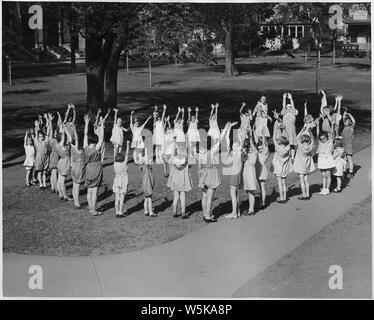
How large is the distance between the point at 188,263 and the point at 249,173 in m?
2.68

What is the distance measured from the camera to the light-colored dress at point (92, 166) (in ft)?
35.1

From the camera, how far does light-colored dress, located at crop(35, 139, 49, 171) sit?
12.3m

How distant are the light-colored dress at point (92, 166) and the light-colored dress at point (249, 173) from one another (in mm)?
2576

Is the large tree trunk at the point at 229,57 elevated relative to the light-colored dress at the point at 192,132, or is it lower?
elevated

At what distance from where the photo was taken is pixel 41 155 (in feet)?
40.5

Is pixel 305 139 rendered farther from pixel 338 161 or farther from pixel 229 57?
pixel 229 57

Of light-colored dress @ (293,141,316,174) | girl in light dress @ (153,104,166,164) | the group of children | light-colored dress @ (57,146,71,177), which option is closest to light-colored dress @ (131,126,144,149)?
the group of children

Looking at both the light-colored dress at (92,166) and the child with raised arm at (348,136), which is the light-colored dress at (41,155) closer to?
the light-colored dress at (92,166)

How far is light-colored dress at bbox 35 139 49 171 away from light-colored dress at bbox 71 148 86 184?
1412 millimetres

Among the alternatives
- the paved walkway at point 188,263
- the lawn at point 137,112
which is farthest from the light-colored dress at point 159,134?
the paved walkway at point 188,263

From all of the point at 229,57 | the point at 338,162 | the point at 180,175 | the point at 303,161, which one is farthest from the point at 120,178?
the point at 229,57

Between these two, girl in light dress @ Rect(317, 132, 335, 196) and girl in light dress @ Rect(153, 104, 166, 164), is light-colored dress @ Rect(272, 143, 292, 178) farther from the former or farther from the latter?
girl in light dress @ Rect(153, 104, 166, 164)

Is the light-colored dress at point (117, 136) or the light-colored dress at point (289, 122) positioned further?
→ the light-colored dress at point (289, 122)
